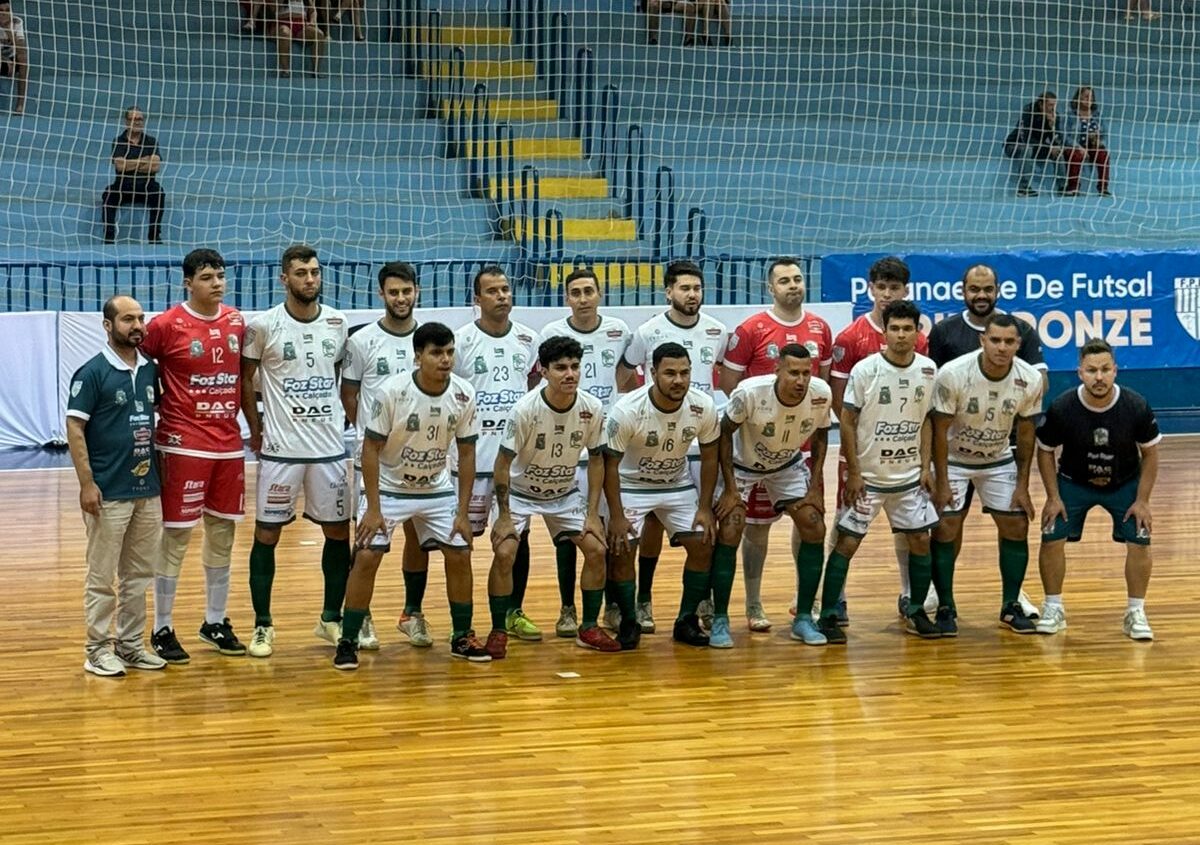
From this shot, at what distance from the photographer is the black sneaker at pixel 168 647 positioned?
303 inches

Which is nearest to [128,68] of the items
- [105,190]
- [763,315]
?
[105,190]

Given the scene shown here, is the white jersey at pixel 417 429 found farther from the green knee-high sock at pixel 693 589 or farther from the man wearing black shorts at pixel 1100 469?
the man wearing black shorts at pixel 1100 469

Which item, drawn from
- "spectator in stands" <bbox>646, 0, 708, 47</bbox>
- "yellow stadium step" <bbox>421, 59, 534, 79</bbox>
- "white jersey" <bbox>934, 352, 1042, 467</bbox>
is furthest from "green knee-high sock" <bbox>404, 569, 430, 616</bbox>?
"spectator in stands" <bbox>646, 0, 708, 47</bbox>

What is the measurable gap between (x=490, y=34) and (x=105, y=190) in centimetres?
464

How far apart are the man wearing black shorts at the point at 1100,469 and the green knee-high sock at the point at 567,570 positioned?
2.25 m

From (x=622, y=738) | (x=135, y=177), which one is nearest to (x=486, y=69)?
(x=135, y=177)

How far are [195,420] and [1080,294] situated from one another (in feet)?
34.7

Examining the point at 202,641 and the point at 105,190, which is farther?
the point at 105,190

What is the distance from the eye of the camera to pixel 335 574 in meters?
8.02

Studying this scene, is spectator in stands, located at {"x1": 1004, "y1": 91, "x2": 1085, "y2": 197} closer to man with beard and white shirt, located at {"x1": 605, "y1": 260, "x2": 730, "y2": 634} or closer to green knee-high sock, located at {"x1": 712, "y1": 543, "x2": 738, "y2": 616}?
man with beard and white shirt, located at {"x1": 605, "y1": 260, "x2": 730, "y2": 634}

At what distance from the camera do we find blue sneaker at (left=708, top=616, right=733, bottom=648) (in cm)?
800

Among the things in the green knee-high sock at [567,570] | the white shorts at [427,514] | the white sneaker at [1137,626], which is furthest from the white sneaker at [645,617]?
the white sneaker at [1137,626]

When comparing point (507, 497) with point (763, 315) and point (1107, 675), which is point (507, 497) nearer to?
point (763, 315)

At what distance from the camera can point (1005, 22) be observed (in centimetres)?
1939
